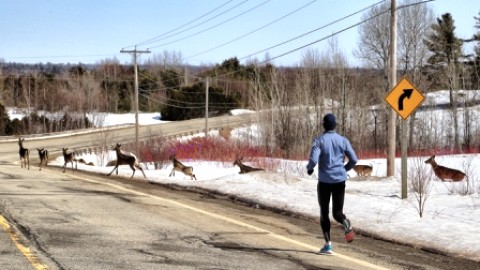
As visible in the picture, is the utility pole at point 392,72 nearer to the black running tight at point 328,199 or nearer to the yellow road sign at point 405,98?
the yellow road sign at point 405,98

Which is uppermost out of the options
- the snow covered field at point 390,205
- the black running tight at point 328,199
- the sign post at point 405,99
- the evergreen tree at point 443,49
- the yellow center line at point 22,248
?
the evergreen tree at point 443,49

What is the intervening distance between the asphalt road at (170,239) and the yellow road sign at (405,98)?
378 cm

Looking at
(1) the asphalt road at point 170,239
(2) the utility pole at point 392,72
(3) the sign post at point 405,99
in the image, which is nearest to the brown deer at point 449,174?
(2) the utility pole at point 392,72

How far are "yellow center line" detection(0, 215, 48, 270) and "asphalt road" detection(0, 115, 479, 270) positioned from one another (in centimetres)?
1

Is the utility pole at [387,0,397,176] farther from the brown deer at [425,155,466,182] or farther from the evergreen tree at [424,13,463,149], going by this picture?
the evergreen tree at [424,13,463,149]

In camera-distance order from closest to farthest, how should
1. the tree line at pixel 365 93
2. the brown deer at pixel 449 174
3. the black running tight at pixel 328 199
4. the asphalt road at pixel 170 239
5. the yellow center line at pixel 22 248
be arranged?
the yellow center line at pixel 22 248 < the asphalt road at pixel 170 239 < the black running tight at pixel 328 199 < the brown deer at pixel 449 174 < the tree line at pixel 365 93

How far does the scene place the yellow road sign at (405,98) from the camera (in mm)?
13242

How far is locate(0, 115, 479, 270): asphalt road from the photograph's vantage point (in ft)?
23.4

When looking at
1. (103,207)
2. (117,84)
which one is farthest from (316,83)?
(103,207)

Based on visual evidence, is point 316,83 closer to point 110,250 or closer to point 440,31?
point 440,31

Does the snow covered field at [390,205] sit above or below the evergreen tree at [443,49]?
below

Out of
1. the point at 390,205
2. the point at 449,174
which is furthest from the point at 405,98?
the point at 449,174

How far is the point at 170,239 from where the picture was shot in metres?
8.64

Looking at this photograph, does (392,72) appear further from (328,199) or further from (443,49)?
(443,49)
